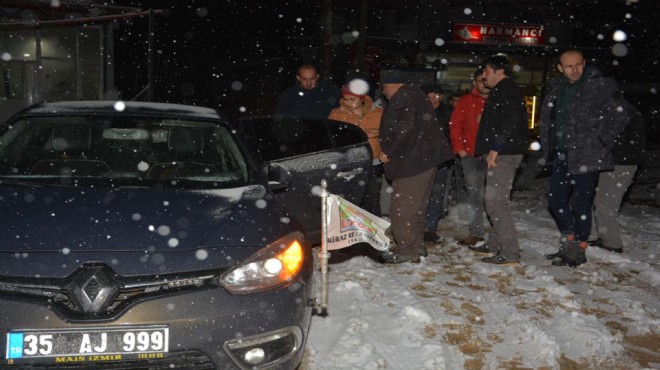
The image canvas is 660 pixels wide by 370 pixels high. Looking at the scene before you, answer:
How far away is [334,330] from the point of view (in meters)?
4.14

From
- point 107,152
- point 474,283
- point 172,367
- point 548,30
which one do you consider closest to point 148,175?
point 107,152

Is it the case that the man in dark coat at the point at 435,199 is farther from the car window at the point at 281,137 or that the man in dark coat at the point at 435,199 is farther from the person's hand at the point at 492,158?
the car window at the point at 281,137

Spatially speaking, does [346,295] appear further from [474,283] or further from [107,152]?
[107,152]

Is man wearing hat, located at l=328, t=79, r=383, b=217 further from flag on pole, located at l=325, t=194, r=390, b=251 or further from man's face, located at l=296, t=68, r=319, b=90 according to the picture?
flag on pole, located at l=325, t=194, r=390, b=251

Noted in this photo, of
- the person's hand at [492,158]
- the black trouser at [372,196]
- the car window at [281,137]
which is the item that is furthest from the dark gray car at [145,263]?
the person's hand at [492,158]

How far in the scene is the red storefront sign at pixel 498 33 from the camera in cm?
2097

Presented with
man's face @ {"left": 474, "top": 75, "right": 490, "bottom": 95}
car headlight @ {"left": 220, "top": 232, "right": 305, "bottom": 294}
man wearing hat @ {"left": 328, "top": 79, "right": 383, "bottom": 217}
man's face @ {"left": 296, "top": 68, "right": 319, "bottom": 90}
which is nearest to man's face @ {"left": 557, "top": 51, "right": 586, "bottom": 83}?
man's face @ {"left": 474, "top": 75, "right": 490, "bottom": 95}

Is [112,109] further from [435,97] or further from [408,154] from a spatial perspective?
[435,97]

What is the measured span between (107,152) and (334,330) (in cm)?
184

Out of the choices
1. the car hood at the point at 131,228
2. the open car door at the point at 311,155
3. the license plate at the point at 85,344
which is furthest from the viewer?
the open car door at the point at 311,155

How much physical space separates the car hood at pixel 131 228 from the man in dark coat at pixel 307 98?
3.50 meters

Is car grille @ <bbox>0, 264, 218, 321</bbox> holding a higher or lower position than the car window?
lower

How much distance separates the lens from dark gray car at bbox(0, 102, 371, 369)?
101 inches

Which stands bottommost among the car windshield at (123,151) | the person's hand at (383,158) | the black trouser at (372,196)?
the black trouser at (372,196)
